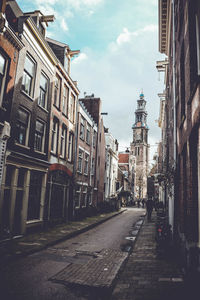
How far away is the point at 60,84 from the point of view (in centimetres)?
1770

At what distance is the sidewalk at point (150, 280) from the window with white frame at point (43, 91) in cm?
994

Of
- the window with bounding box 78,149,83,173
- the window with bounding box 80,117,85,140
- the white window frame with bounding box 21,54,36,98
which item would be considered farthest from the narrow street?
the window with bounding box 80,117,85,140

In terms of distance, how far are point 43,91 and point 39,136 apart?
2.74 m

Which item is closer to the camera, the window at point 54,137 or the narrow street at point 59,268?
the narrow street at point 59,268

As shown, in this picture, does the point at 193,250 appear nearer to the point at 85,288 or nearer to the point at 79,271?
the point at 85,288

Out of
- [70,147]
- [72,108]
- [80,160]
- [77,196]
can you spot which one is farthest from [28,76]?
[77,196]

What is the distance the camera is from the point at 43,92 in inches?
591

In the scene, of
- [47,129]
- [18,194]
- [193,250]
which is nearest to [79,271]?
[193,250]

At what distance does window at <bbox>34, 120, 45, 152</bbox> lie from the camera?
14.0 meters

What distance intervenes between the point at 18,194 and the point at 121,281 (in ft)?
25.6

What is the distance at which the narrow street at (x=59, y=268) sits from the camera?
5190 mm

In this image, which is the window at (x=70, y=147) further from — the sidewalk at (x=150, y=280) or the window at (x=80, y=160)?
the sidewalk at (x=150, y=280)

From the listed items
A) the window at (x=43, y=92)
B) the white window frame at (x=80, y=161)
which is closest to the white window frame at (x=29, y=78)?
the window at (x=43, y=92)

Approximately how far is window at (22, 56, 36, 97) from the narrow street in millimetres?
7651
